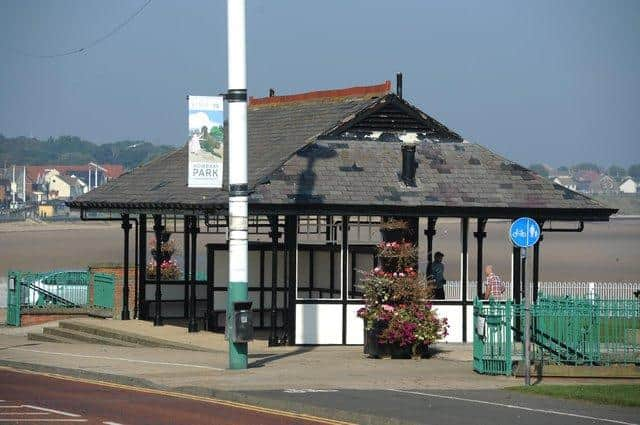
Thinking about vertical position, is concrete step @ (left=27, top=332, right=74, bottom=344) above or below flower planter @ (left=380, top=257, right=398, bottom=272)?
below

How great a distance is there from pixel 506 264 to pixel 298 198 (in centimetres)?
4416

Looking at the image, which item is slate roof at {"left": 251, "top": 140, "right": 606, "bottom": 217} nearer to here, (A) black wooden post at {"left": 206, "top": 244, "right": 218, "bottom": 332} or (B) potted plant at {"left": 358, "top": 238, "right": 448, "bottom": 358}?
(B) potted plant at {"left": 358, "top": 238, "right": 448, "bottom": 358}

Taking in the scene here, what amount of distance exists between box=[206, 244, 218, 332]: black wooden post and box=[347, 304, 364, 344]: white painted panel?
14.0 ft

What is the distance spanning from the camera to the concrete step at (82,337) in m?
30.2

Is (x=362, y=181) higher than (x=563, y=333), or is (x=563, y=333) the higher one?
(x=362, y=181)

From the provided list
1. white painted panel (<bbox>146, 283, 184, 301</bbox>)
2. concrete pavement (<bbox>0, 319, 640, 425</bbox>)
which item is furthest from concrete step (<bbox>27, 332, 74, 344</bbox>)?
white painted panel (<bbox>146, 283, 184, 301</bbox>)

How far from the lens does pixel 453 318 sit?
28.9 m

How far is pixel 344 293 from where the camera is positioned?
28219 millimetres

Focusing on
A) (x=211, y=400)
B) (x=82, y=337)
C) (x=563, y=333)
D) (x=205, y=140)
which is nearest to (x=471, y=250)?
(x=82, y=337)

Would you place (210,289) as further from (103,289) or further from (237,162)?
(237,162)

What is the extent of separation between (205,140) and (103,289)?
13350mm

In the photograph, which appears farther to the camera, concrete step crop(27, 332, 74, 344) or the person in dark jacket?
concrete step crop(27, 332, 74, 344)

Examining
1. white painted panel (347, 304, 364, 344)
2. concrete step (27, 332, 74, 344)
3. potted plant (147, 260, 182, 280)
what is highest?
potted plant (147, 260, 182, 280)

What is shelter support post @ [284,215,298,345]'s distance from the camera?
27.9m
